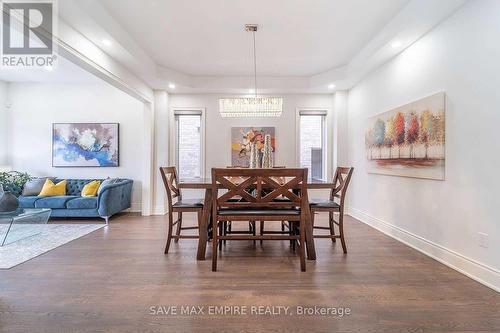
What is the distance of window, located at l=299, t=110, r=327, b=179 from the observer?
5328 mm

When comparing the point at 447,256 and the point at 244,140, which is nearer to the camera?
the point at 447,256

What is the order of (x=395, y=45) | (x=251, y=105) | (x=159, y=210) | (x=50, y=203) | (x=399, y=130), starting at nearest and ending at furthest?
(x=395, y=45), (x=399, y=130), (x=251, y=105), (x=50, y=203), (x=159, y=210)

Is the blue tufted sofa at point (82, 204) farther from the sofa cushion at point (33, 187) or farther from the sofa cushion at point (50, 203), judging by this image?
the sofa cushion at point (33, 187)

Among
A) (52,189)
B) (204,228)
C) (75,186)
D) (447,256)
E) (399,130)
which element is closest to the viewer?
(447,256)

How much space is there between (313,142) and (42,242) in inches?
189

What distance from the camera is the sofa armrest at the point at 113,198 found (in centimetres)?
422

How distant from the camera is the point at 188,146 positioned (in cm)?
534

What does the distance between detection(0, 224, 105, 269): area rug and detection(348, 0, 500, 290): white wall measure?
4.33m

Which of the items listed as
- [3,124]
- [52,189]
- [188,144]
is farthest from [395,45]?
[3,124]

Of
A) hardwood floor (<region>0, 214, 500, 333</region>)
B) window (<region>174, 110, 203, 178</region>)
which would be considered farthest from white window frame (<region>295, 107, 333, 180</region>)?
hardwood floor (<region>0, 214, 500, 333</region>)

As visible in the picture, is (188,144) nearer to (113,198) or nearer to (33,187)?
(113,198)

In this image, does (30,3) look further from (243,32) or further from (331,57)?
(331,57)

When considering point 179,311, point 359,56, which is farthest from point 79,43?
point 359,56

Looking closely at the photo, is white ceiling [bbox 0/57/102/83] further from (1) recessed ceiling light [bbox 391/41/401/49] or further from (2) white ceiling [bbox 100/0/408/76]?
(1) recessed ceiling light [bbox 391/41/401/49]
